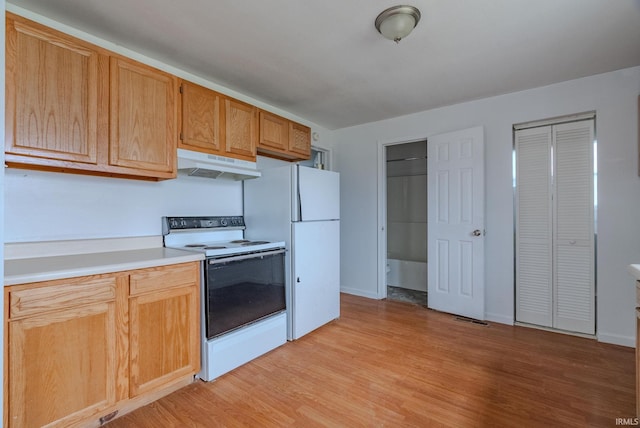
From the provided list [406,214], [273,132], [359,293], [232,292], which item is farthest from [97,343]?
[406,214]

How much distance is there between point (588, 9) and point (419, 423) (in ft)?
8.57

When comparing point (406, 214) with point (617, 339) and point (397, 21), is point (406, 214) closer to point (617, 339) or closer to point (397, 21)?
point (617, 339)

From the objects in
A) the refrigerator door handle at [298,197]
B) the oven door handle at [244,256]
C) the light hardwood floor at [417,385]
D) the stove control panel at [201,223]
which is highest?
the refrigerator door handle at [298,197]

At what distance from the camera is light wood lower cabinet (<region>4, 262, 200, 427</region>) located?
4.28 ft

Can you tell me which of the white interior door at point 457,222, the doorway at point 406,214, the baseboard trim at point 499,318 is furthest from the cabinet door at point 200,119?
the baseboard trim at point 499,318

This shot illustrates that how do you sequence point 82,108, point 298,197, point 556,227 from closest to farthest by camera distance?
point 82,108 → point 298,197 → point 556,227

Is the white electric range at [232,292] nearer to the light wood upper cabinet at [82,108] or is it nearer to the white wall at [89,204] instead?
the white wall at [89,204]

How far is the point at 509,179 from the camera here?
118 inches

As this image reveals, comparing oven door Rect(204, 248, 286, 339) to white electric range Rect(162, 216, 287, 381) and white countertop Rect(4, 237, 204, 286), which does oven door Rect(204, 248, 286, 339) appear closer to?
white electric range Rect(162, 216, 287, 381)

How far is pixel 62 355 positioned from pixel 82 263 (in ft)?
1.49

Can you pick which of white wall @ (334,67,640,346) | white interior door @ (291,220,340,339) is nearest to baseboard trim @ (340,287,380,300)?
white wall @ (334,67,640,346)

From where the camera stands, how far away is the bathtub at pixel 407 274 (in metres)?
4.27

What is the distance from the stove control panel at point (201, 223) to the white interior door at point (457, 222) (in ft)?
7.40

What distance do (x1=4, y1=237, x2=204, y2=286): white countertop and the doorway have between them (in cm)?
333
